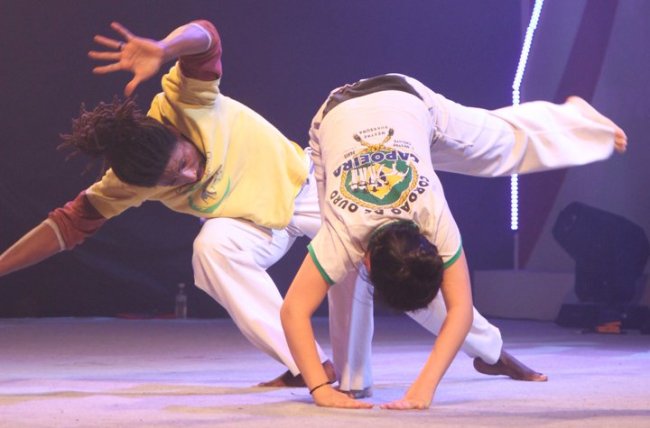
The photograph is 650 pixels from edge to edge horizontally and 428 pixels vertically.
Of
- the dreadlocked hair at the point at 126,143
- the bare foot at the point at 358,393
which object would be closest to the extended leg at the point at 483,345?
the bare foot at the point at 358,393

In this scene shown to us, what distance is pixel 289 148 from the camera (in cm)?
319

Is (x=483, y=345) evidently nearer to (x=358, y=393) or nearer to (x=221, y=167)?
(x=358, y=393)

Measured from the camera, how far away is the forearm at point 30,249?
2.89 meters

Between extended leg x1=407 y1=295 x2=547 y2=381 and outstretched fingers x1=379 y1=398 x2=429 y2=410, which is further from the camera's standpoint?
extended leg x1=407 y1=295 x2=547 y2=381

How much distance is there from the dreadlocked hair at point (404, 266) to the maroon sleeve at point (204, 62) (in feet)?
2.85

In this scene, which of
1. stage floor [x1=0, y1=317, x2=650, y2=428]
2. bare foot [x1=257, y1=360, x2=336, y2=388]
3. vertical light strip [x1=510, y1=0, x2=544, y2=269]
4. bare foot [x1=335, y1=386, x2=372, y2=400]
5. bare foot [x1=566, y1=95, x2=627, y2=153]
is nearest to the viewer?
stage floor [x1=0, y1=317, x2=650, y2=428]

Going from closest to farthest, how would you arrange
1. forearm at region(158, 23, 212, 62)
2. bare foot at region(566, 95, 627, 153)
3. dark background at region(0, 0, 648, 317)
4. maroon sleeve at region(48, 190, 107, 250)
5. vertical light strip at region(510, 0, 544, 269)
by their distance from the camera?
forearm at region(158, 23, 212, 62)
maroon sleeve at region(48, 190, 107, 250)
bare foot at region(566, 95, 627, 153)
dark background at region(0, 0, 648, 317)
vertical light strip at region(510, 0, 544, 269)

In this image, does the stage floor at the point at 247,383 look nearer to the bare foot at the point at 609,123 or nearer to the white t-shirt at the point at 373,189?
the white t-shirt at the point at 373,189

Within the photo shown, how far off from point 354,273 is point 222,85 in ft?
10.4

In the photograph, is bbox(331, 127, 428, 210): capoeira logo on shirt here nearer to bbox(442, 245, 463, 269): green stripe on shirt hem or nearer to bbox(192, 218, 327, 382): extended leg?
bbox(442, 245, 463, 269): green stripe on shirt hem

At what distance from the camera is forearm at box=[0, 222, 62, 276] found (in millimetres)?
2887

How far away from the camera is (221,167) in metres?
3.01

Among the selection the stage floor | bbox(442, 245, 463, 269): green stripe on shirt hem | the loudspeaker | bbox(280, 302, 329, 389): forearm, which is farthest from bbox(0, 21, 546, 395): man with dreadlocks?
the loudspeaker

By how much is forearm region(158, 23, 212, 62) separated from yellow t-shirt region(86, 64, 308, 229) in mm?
155
